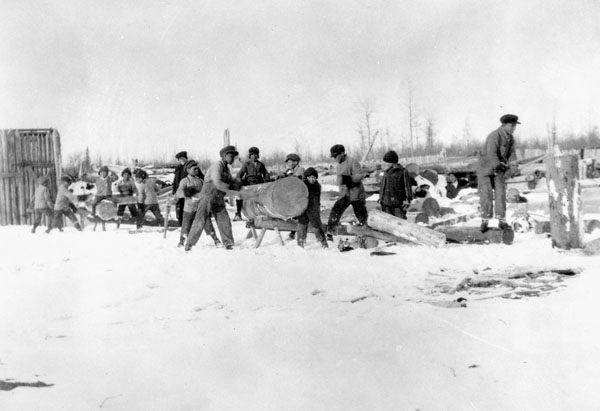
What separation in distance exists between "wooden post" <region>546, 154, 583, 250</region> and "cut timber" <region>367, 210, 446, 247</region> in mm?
1505

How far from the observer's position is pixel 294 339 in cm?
386

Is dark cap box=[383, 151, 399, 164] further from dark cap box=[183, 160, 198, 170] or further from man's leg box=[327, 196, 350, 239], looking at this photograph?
dark cap box=[183, 160, 198, 170]

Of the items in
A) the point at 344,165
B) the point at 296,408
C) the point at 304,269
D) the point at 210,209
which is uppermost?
the point at 344,165

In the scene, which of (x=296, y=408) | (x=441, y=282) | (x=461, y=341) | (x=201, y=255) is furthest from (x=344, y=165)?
(x=296, y=408)

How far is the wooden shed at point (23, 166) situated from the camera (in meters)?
13.1

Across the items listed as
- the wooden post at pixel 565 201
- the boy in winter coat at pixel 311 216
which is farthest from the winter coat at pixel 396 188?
the wooden post at pixel 565 201

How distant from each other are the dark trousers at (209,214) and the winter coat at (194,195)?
359 mm

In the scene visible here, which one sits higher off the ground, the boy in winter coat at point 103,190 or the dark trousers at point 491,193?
the boy in winter coat at point 103,190

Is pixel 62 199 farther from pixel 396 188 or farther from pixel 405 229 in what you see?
pixel 405 229

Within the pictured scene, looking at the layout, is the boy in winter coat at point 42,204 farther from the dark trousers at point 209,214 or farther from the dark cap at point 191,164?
the dark trousers at point 209,214

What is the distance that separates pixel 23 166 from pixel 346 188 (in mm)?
8581

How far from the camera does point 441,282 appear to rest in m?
5.50

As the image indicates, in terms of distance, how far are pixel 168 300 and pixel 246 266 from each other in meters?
1.45

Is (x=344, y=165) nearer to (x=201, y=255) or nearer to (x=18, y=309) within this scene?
(x=201, y=255)
